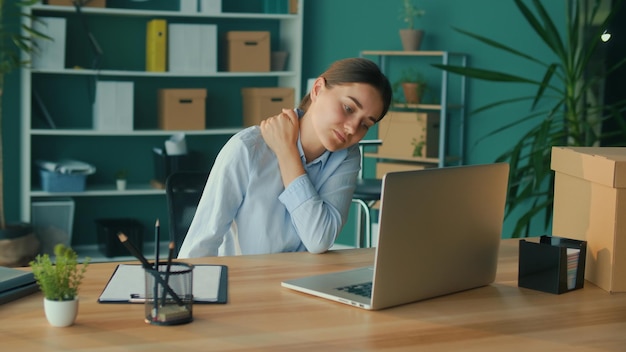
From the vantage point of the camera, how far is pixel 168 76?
5488 mm

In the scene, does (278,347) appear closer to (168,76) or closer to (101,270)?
(101,270)

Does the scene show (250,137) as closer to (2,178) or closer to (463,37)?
(2,178)

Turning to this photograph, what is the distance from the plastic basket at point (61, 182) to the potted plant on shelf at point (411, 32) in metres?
2.04

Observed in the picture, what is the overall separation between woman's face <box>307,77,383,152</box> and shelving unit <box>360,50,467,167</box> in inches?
118

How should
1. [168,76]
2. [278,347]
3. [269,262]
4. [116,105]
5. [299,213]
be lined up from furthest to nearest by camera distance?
[168,76] < [116,105] < [299,213] < [269,262] < [278,347]

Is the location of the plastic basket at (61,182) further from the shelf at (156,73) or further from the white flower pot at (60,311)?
the white flower pot at (60,311)

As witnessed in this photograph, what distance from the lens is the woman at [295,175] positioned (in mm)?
2092

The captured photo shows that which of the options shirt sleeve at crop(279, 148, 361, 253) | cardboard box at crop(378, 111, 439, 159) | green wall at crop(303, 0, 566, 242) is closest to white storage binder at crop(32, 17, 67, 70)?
green wall at crop(303, 0, 566, 242)

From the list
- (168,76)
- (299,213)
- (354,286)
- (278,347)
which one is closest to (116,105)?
(168,76)

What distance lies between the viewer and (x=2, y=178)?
489cm

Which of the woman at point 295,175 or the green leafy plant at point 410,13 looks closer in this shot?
the woman at point 295,175

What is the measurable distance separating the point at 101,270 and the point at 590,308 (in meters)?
0.99

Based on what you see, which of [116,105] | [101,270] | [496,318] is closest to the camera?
[496,318]

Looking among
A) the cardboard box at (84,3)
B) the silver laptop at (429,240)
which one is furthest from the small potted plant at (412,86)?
the silver laptop at (429,240)
